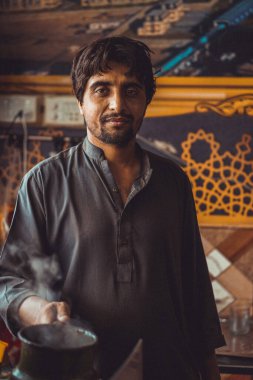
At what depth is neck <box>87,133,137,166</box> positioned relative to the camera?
2217 mm

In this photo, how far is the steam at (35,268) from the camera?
201cm

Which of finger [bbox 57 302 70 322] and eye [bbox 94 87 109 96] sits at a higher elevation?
eye [bbox 94 87 109 96]

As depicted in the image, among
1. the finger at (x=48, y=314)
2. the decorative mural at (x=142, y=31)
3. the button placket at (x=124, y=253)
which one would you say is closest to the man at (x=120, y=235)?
the button placket at (x=124, y=253)

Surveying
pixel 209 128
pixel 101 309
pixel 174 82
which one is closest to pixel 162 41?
pixel 174 82

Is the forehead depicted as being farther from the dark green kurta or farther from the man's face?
the dark green kurta

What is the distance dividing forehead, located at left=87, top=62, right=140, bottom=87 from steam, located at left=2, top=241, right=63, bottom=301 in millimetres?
645

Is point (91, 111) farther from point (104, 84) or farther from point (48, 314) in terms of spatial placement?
point (48, 314)

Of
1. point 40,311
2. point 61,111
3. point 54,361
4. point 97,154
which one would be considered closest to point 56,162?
point 97,154

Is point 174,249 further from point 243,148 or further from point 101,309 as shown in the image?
point 243,148

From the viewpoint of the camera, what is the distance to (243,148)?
3791 mm

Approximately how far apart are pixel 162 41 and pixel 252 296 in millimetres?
1723

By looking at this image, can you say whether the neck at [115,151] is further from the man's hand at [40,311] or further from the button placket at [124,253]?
the man's hand at [40,311]

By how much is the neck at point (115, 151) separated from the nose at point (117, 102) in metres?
0.15

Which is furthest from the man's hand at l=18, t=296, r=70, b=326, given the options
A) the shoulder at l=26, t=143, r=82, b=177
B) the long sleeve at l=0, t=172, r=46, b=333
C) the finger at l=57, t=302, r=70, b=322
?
the shoulder at l=26, t=143, r=82, b=177
